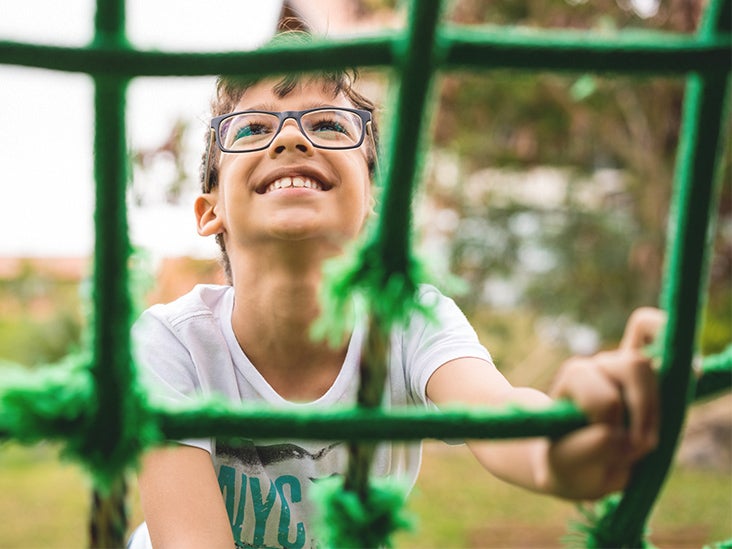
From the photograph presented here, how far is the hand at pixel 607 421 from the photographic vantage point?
47 centimetres

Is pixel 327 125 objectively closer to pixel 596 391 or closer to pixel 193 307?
pixel 193 307

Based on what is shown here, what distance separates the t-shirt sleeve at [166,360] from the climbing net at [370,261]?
1.33ft

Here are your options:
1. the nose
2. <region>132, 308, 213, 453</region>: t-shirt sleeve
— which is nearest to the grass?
<region>132, 308, 213, 453</region>: t-shirt sleeve

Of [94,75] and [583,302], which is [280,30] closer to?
[94,75]

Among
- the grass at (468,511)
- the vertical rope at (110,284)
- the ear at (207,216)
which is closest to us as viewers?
the vertical rope at (110,284)

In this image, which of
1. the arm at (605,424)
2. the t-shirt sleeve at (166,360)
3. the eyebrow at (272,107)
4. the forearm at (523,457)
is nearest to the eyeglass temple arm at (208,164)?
the eyebrow at (272,107)

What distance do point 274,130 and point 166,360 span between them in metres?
0.30

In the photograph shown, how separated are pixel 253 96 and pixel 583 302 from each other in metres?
3.58

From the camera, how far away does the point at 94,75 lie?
0.46 metres

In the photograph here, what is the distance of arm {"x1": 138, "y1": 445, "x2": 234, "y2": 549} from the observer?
0.79 m

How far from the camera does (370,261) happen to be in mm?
493

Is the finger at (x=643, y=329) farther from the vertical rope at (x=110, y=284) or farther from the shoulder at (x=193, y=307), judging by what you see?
the shoulder at (x=193, y=307)

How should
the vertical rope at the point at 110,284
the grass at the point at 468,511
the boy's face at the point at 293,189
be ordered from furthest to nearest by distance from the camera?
1. the grass at the point at 468,511
2. the boy's face at the point at 293,189
3. the vertical rope at the point at 110,284

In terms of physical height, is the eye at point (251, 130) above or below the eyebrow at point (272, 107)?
below
